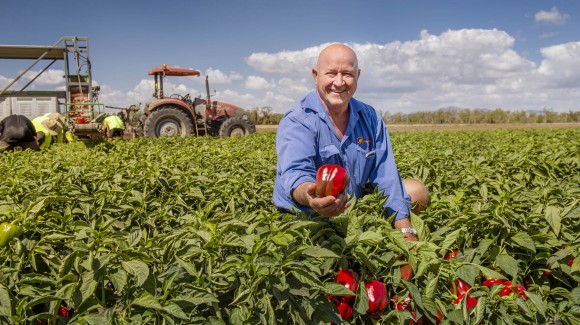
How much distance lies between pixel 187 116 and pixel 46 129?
5.67m

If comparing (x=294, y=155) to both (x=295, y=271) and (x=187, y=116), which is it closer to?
(x=295, y=271)

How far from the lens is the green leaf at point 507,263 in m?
1.84

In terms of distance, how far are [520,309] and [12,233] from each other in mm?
1811

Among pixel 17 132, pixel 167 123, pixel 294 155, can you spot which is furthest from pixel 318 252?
pixel 167 123

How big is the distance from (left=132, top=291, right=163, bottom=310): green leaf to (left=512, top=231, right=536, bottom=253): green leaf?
55.3 inches

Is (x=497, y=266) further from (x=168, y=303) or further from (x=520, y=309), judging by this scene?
(x=168, y=303)

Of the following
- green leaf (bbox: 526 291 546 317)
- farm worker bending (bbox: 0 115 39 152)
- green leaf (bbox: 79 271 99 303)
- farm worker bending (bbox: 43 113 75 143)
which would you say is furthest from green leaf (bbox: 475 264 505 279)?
farm worker bending (bbox: 43 113 75 143)

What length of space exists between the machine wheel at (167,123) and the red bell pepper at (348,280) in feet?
40.9

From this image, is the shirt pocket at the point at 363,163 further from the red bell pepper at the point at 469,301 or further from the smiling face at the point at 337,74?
the red bell pepper at the point at 469,301

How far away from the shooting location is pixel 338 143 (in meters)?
2.65

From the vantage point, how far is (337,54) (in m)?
2.51

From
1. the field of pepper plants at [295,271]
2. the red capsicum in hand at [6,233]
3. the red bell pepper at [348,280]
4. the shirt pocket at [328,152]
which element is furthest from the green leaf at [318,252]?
the shirt pocket at [328,152]

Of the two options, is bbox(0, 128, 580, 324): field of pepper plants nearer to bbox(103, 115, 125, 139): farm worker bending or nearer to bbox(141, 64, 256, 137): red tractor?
bbox(103, 115, 125, 139): farm worker bending

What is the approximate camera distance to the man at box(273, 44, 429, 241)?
7.84 feet
